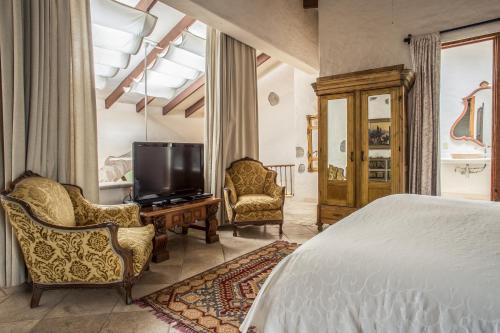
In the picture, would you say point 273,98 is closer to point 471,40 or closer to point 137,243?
point 471,40

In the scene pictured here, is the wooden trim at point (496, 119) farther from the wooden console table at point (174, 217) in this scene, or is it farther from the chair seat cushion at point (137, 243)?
the chair seat cushion at point (137, 243)

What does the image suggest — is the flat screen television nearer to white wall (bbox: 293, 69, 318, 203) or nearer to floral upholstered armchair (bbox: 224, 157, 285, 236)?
floral upholstered armchair (bbox: 224, 157, 285, 236)

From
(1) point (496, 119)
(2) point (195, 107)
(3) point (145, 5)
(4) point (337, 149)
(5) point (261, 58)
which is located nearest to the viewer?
(1) point (496, 119)

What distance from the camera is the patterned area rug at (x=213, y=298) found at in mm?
1912

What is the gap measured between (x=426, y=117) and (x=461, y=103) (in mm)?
2426

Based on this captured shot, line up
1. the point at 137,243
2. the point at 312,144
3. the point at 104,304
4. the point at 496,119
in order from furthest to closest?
the point at 312,144 < the point at 496,119 < the point at 137,243 < the point at 104,304

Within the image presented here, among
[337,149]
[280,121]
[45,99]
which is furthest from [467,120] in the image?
[45,99]

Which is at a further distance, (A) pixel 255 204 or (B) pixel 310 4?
(B) pixel 310 4

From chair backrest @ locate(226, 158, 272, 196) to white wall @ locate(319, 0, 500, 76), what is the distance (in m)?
1.67

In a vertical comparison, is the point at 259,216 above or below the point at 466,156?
below

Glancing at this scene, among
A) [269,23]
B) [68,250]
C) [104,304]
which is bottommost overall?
[104,304]

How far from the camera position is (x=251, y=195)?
4.22 meters

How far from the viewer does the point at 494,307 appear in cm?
86

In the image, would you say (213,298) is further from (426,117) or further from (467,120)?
(467,120)
